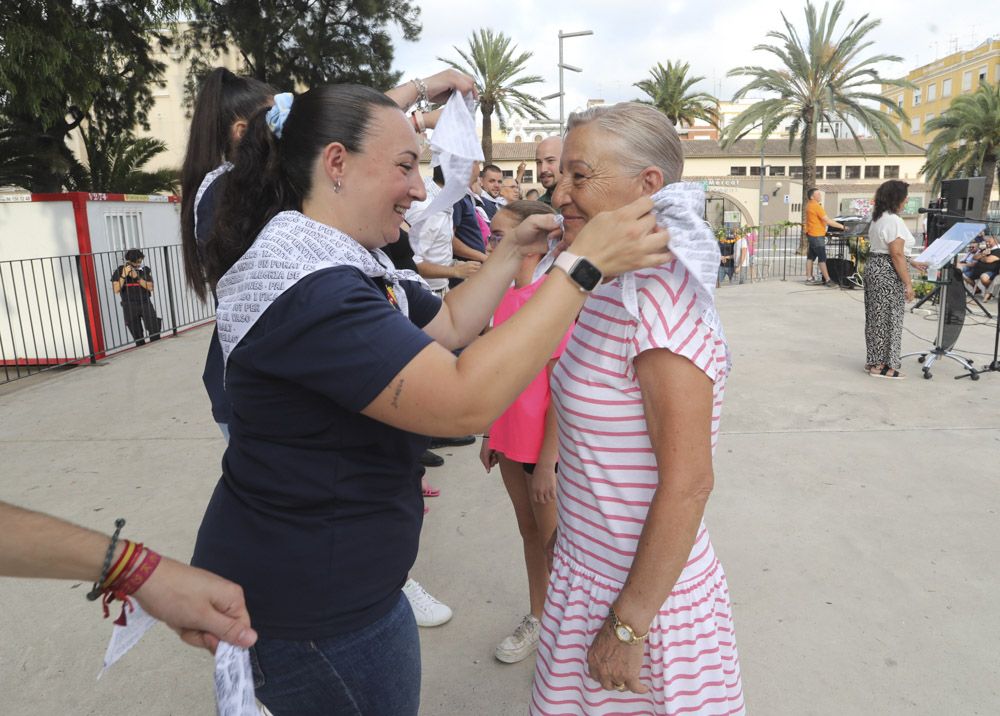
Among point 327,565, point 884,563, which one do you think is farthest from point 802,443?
point 327,565

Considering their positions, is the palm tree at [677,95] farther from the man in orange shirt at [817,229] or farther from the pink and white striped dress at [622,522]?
the pink and white striped dress at [622,522]

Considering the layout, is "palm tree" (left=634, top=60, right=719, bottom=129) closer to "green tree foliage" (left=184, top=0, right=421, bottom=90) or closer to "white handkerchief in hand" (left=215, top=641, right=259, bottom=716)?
"green tree foliage" (left=184, top=0, right=421, bottom=90)

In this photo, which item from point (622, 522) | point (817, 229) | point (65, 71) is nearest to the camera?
point (622, 522)

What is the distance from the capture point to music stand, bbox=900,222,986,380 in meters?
6.58

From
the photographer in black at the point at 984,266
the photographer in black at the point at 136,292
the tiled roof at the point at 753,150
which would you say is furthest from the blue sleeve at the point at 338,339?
the tiled roof at the point at 753,150

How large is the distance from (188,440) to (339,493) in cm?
451

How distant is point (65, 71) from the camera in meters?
9.89

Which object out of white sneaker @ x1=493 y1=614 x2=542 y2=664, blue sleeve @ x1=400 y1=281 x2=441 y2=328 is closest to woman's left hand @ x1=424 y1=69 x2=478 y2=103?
blue sleeve @ x1=400 y1=281 x2=441 y2=328

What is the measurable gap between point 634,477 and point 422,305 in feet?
2.15

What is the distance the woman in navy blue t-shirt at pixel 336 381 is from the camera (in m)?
1.09

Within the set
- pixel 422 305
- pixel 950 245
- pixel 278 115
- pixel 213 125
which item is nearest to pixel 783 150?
pixel 950 245

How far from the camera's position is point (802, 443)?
4.90 metres

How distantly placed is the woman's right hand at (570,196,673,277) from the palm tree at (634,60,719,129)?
144 feet

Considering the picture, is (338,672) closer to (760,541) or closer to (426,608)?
(426,608)
